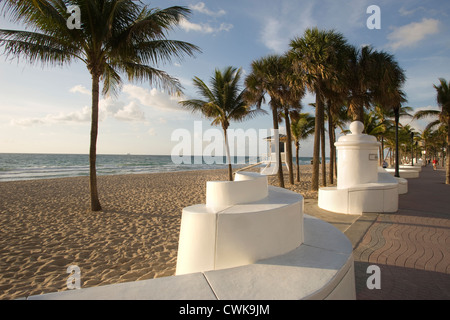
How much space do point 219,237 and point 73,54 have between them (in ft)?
30.3

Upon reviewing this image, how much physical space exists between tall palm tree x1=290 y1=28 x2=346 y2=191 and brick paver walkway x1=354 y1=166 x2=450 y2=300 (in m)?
6.85

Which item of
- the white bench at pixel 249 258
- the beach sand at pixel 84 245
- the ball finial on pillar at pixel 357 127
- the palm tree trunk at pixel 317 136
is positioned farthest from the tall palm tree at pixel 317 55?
the white bench at pixel 249 258

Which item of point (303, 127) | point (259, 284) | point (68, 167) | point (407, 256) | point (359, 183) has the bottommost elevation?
point (407, 256)

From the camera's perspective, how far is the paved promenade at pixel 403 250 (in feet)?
9.43

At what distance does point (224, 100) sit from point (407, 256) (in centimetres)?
1318

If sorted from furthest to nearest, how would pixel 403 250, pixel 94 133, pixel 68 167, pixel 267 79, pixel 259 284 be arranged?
1. pixel 68 167
2. pixel 267 79
3. pixel 94 133
4. pixel 403 250
5. pixel 259 284

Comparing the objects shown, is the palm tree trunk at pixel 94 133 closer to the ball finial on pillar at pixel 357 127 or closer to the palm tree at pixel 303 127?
the ball finial on pillar at pixel 357 127

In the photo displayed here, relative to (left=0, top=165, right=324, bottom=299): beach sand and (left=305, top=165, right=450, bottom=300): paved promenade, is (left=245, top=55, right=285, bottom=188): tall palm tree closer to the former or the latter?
(left=305, top=165, right=450, bottom=300): paved promenade

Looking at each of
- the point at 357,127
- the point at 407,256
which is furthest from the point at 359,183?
the point at 407,256

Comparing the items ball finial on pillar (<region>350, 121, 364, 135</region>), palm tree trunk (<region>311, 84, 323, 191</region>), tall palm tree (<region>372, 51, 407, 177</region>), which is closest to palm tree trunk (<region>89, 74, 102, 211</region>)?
ball finial on pillar (<region>350, 121, 364, 135</region>)

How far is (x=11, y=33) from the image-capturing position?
7320 mm

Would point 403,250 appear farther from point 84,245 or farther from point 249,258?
point 84,245

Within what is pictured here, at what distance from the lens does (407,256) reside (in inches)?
150
